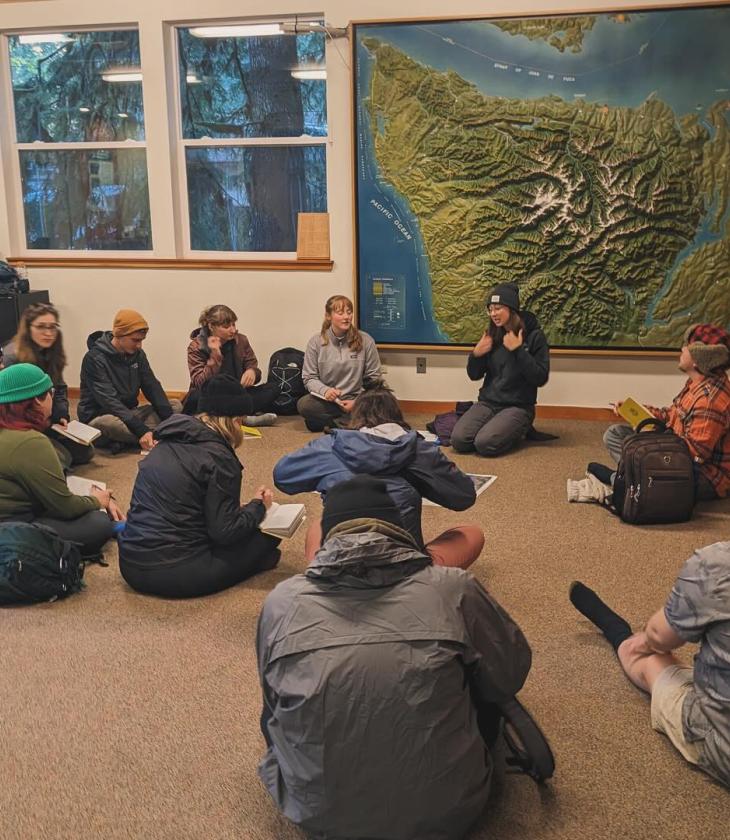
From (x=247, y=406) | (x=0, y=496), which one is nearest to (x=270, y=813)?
(x=247, y=406)

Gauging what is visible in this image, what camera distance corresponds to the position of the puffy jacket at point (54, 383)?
517 centimetres

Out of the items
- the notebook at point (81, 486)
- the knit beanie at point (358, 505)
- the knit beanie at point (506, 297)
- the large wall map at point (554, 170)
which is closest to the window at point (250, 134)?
the large wall map at point (554, 170)

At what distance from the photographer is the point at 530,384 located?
5914mm

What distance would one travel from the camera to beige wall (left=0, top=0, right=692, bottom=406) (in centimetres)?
650

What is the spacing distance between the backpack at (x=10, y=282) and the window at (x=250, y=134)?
137 cm

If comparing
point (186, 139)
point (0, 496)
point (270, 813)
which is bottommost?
point (270, 813)

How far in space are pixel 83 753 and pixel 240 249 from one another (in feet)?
17.0

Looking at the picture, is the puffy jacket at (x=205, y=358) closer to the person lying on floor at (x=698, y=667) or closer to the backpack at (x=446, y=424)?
the backpack at (x=446, y=424)

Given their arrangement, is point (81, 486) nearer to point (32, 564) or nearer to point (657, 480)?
point (32, 564)

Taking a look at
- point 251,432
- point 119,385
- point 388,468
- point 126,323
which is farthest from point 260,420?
point 388,468

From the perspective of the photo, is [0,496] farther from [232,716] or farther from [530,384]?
[530,384]

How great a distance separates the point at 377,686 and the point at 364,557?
0.28m

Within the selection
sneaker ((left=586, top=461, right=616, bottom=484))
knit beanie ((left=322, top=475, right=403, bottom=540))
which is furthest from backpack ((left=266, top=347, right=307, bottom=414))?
knit beanie ((left=322, top=475, right=403, bottom=540))

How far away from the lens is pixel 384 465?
3174mm
